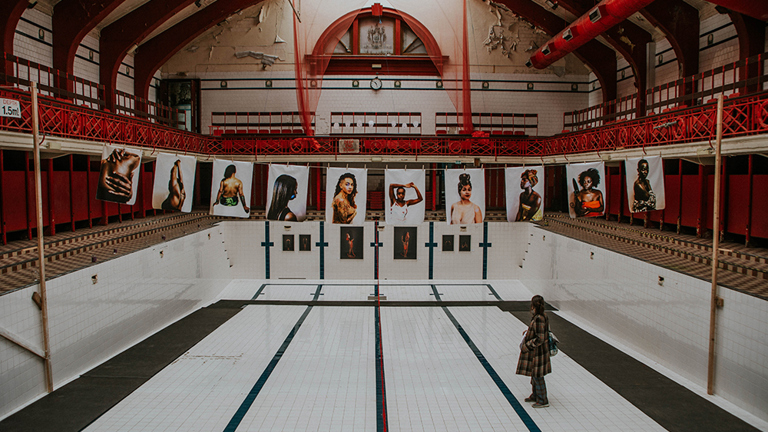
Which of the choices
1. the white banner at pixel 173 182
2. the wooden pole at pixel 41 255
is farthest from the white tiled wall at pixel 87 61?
the wooden pole at pixel 41 255

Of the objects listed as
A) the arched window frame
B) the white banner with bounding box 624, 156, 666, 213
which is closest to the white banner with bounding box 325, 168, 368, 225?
the white banner with bounding box 624, 156, 666, 213

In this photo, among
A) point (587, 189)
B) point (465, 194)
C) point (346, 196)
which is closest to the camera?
point (587, 189)

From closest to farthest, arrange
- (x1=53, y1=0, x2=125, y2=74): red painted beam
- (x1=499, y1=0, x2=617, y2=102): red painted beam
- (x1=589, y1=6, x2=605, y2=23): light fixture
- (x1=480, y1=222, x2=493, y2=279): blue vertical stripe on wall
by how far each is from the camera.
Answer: (x1=589, y1=6, x2=605, y2=23): light fixture, (x1=53, y1=0, x2=125, y2=74): red painted beam, (x1=480, y1=222, x2=493, y2=279): blue vertical stripe on wall, (x1=499, y1=0, x2=617, y2=102): red painted beam

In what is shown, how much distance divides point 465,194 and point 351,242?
4.77 meters

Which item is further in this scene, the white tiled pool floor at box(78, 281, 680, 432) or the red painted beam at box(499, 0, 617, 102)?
the red painted beam at box(499, 0, 617, 102)

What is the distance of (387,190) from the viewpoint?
405 inches

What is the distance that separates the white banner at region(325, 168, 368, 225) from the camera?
10148 mm

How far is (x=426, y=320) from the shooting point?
30.3 ft

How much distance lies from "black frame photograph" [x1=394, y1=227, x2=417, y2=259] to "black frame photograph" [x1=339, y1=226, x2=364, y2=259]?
1.11 m

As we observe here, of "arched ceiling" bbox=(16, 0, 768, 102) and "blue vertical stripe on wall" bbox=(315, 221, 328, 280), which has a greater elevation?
"arched ceiling" bbox=(16, 0, 768, 102)

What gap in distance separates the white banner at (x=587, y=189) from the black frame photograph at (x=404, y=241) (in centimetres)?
552

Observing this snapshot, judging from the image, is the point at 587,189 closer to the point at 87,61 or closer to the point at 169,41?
the point at 87,61

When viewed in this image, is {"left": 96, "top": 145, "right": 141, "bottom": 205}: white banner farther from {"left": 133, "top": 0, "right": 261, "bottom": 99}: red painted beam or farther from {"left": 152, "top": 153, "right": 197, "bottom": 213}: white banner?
{"left": 133, "top": 0, "right": 261, "bottom": 99}: red painted beam

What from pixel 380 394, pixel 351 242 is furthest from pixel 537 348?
pixel 351 242
